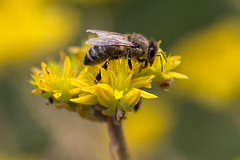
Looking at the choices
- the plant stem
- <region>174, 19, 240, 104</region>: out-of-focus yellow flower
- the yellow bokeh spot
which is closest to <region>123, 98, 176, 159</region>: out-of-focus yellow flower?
the yellow bokeh spot

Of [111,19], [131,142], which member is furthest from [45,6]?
[131,142]

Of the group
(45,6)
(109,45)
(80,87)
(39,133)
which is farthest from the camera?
(45,6)

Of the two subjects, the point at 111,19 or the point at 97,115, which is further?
the point at 111,19

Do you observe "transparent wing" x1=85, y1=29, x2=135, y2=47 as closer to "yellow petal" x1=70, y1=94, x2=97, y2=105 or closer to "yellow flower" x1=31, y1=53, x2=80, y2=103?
"yellow flower" x1=31, y1=53, x2=80, y2=103

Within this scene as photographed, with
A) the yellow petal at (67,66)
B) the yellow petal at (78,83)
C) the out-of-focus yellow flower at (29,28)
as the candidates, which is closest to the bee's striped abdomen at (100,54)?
the yellow petal at (67,66)

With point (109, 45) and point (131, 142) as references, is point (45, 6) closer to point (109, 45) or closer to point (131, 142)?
→ point (131, 142)
